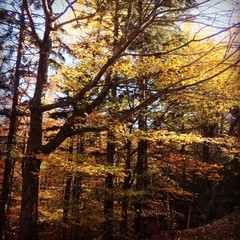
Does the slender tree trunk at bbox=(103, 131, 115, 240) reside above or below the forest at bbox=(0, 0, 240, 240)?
below

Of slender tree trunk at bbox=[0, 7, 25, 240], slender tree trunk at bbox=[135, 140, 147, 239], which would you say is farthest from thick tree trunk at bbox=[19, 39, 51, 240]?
slender tree trunk at bbox=[0, 7, 25, 240]

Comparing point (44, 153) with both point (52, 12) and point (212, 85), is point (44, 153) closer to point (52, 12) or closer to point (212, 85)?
point (52, 12)

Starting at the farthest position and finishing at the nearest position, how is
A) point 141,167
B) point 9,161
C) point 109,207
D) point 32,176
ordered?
point 9,161
point 141,167
point 109,207
point 32,176

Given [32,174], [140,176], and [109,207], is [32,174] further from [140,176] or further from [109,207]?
[140,176]

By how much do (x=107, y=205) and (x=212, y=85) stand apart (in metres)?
6.32

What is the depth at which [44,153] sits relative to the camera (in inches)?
278

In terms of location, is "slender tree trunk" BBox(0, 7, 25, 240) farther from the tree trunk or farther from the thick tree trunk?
the tree trunk

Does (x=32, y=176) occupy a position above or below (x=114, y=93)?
below

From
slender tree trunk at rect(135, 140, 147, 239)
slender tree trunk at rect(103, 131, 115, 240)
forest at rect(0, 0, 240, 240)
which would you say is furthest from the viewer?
slender tree trunk at rect(135, 140, 147, 239)

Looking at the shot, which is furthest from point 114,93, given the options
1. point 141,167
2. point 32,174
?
point 32,174

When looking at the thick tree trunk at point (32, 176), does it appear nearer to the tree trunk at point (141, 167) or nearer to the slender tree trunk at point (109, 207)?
the slender tree trunk at point (109, 207)

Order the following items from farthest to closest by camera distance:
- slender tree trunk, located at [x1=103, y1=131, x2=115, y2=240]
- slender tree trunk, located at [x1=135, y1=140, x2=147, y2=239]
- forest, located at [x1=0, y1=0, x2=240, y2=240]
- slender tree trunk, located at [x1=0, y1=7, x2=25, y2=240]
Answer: slender tree trunk, located at [x1=0, y1=7, x2=25, y2=240]
slender tree trunk, located at [x1=135, y1=140, x2=147, y2=239]
slender tree trunk, located at [x1=103, y1=131, x2=115, y2=240]
forest, located at [x1=0, y1=0, x2=240, y2=240]

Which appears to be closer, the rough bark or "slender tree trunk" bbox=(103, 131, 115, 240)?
the rough bark

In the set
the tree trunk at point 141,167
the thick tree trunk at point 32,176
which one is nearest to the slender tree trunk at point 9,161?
the thick tree trunk at point 32,176
